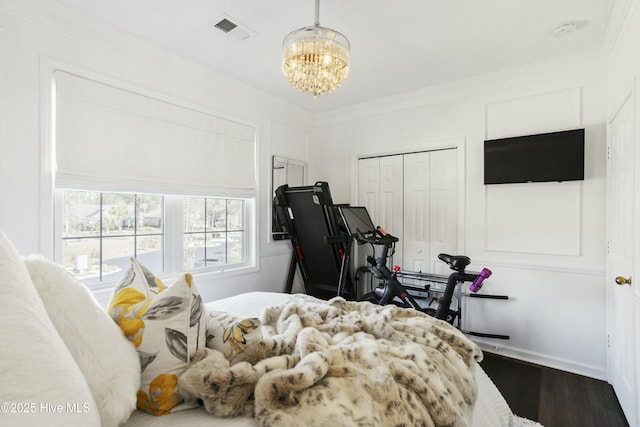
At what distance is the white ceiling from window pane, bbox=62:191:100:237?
4.20 feet

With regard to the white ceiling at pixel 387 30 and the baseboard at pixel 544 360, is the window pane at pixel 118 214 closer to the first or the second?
the white ceiling at pixel 387 30

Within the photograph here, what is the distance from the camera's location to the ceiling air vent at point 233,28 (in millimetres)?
2230

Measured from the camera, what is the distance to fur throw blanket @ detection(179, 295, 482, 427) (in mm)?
939

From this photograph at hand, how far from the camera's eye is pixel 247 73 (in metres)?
3.07

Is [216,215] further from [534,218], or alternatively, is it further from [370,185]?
[534,218]

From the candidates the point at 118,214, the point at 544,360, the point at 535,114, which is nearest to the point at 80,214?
the point at 118,214

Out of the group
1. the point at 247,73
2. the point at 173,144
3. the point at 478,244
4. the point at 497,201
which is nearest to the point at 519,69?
the point at 497,201

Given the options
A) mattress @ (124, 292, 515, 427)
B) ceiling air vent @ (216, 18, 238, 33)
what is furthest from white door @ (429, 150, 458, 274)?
ceiling air vent @ (216, 18, 238, 33)

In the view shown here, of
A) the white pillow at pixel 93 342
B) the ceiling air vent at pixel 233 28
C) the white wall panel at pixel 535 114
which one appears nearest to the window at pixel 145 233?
the ceiling air vent at pixel 233 28

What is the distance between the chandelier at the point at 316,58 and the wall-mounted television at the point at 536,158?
1876 mm

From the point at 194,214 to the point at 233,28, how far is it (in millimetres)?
1664

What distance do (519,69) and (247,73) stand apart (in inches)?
101

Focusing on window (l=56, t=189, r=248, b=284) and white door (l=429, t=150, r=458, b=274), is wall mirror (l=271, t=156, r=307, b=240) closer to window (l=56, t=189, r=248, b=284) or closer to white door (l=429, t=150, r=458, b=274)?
window (l=56, t=189, r=248, b=284)

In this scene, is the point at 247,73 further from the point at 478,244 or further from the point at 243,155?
the point at 478,244
